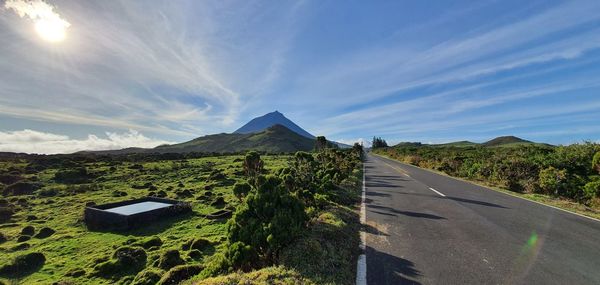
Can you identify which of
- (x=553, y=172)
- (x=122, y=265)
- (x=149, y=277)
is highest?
(x=553, y=172)

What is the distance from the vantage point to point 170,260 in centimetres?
1507

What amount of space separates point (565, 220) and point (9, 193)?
225ft

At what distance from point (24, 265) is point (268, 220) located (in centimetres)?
2086

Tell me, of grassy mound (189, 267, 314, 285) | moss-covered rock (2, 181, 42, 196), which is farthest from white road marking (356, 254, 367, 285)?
moss-covered rock (2, 181, 42, 196)

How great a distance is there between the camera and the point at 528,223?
420 inches

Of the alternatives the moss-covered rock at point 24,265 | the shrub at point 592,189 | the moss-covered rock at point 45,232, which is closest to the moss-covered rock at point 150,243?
the moss-covered rock at point 24,265

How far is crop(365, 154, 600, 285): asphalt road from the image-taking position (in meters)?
6.27

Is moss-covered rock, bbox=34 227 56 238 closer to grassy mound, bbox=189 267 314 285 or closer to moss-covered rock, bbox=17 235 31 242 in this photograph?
moss-covered rock, bbox=17 235 31 242

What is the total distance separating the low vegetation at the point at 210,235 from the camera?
7.11 m

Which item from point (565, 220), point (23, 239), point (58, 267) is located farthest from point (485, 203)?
point (23, 239)

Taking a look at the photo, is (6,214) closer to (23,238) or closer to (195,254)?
(23,238)

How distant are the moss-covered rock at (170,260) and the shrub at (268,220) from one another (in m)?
9.23

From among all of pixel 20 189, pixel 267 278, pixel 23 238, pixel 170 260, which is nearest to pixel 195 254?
pixel 170 260

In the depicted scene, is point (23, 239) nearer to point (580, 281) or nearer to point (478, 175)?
point (580, 281)
